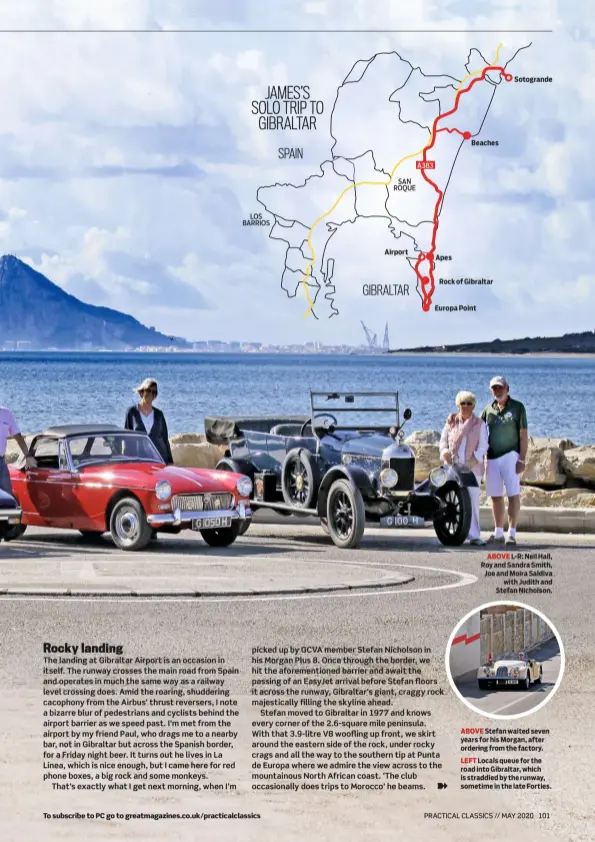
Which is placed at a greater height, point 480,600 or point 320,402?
point 320,402

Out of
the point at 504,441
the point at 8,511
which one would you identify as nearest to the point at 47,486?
the point at 8,511

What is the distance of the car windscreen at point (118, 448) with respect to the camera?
16.9 metres

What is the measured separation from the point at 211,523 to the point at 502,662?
28.4 ft

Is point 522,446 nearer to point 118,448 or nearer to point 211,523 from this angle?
point 211,523

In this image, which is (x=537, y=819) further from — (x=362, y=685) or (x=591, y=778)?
(x=362, y=685)

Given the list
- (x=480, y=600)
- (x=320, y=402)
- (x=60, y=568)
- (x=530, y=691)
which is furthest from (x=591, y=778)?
(x=320, y=402)

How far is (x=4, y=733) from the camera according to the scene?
7668 mm

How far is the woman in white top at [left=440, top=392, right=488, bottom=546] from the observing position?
1566 centimetres

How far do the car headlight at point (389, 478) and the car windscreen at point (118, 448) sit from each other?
2.32m

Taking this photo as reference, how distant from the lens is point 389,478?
16812 mm

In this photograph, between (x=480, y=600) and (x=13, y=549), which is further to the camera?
(x=13, y=549)

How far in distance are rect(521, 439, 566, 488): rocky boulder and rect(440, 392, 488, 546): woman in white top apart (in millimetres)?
8379

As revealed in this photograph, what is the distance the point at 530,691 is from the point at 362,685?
31.0 inches

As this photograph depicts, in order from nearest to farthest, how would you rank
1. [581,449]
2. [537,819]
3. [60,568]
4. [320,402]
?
1. [537,819]
2. [60,568]
3. [320,402]
4. [581,449]
